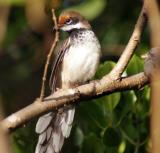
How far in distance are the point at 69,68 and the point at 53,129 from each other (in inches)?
21.3

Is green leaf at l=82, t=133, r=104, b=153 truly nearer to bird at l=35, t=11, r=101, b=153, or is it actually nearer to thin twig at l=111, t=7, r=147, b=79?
bird at l=35, t=11, r=101, b=153

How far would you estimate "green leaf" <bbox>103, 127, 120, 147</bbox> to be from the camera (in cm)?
255

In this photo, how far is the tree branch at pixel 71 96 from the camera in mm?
1905

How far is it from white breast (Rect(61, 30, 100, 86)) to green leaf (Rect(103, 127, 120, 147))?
2.62ft

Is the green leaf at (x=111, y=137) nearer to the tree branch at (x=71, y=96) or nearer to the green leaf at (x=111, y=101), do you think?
the green leaf at (x=111, y=101)

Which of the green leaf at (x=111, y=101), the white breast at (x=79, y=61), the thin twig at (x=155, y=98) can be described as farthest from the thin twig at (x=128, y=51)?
the thin twig at (x=155, y=98)

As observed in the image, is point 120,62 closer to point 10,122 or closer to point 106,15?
point 10,122

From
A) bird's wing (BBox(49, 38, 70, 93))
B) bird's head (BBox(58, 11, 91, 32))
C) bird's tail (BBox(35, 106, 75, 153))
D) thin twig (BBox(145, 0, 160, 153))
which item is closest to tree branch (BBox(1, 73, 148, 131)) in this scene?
bird's tail (BBox(35, 106, 75, 153))

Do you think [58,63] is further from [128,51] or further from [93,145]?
Result: [128,51]

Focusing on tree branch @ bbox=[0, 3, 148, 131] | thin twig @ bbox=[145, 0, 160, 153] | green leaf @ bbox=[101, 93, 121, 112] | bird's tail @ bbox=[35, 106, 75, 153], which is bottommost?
bird's tail @ bbox=[35, 106, 75, 153]

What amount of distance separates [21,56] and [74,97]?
302cm

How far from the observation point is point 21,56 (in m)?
5.12

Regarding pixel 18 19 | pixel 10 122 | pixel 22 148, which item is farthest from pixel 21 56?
pixel 10 122

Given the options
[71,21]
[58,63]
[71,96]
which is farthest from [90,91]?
[71,21]
